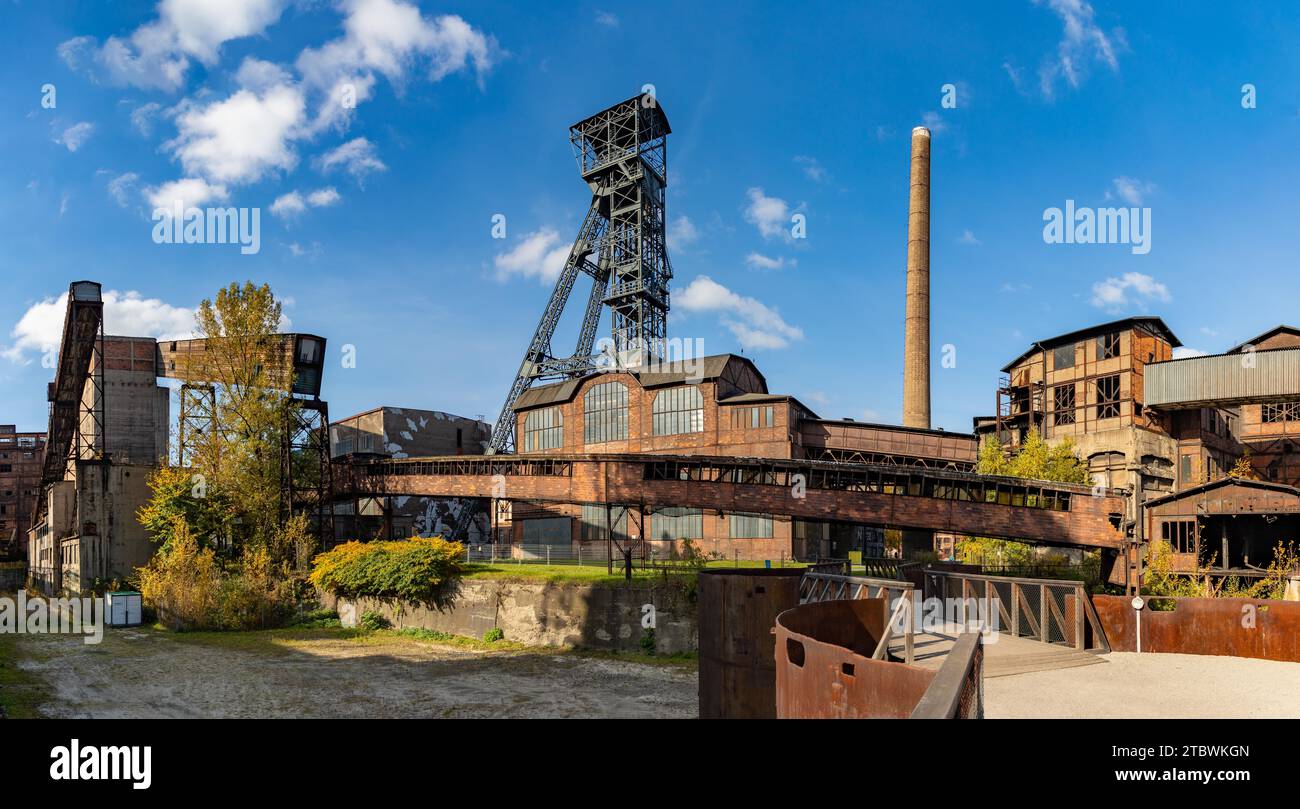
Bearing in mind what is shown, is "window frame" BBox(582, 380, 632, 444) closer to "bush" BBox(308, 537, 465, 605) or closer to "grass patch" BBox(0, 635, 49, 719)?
"bush" BBox(308, 537, 465, 605)

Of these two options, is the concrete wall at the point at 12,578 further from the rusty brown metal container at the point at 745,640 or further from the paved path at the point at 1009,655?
the paved path at the point at 1009,655

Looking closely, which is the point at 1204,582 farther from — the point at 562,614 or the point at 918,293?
the point at 918,293

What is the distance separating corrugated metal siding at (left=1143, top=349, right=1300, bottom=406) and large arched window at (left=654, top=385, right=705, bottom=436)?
84.5 ft

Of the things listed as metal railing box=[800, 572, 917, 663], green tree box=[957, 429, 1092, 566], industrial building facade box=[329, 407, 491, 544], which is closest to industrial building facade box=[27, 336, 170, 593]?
industrial building facade box=[329, 407, 491, 544]

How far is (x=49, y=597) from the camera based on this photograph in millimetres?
40375

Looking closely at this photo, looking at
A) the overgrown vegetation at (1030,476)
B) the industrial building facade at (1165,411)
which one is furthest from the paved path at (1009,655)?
the industrial building facade at (1165,411)

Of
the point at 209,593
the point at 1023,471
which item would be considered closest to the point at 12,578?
the point at 209,593

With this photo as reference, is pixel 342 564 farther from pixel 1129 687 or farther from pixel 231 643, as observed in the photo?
pixel 1129 687

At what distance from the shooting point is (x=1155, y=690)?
27.9 ft

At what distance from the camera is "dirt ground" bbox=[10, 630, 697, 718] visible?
61.5 ft

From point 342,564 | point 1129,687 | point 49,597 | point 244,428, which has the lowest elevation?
point 49,597

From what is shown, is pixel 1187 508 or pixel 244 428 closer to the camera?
pixel 1187 508

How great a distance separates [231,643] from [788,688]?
27.2 metres
